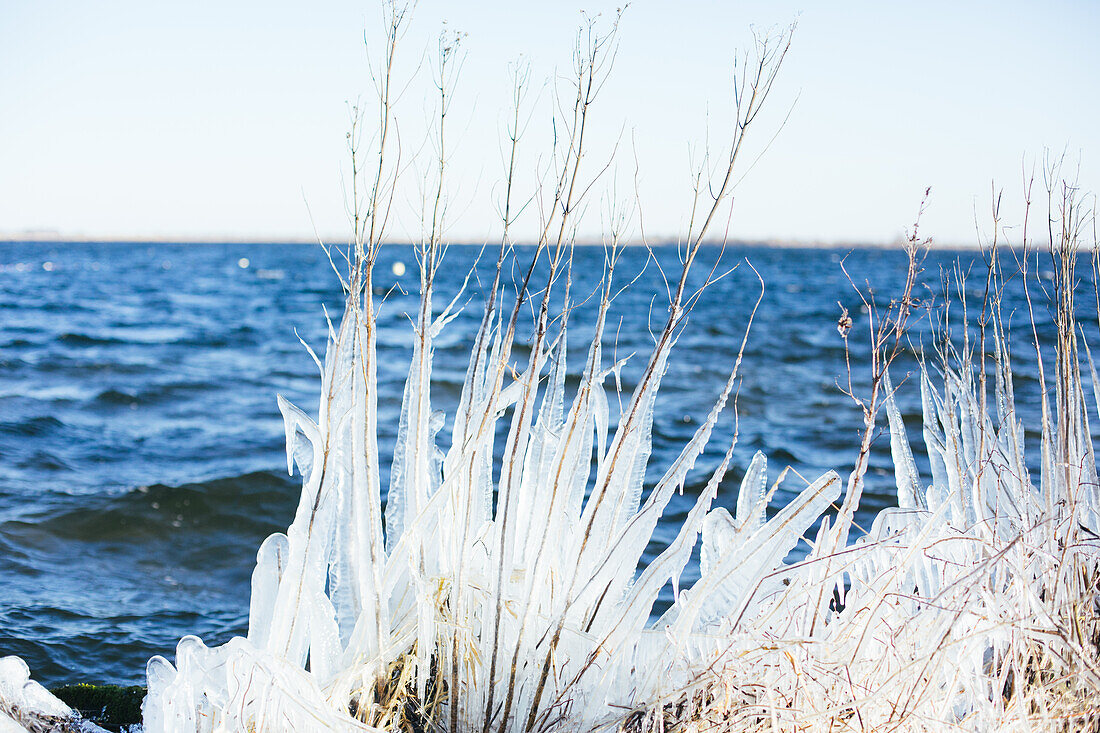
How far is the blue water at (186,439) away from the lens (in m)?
4.37

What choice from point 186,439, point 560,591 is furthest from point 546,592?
point 186,439

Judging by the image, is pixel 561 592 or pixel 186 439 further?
pixel 186 439

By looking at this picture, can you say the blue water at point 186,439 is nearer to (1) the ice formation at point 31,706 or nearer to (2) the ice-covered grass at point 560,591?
(2) the ice-covered grass at point 560,591

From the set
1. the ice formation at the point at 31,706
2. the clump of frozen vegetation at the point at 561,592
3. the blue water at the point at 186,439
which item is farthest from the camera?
the blue water at the point at 186,439

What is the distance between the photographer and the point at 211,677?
191 centimetres

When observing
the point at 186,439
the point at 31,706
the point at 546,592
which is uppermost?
the point at 546,592

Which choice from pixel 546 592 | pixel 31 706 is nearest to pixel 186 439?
pixel 31 706

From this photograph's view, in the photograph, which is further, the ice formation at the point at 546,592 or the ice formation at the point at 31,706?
the ice formation at the point at 31,706

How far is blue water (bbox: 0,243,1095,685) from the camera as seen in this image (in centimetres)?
437

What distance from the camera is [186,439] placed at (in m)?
8.14

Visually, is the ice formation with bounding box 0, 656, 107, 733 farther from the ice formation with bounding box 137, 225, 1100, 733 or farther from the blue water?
the blue water

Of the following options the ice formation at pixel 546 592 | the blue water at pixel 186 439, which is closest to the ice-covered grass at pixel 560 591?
the ice formation at pixel 546 592

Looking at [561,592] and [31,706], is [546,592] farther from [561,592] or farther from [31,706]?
[31,706]

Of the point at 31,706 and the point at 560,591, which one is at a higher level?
the point at 560,591
